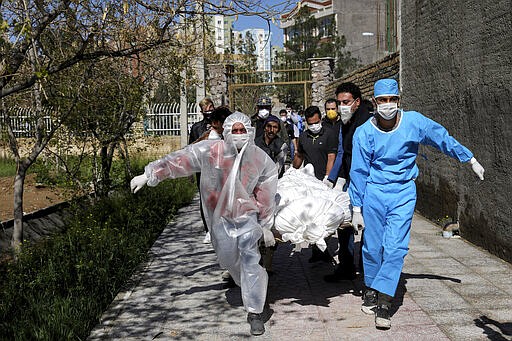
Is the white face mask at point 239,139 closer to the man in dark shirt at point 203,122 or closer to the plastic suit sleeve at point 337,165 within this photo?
the plastic suit sleeve at point 337,165

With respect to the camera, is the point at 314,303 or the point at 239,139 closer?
the point at 239,139

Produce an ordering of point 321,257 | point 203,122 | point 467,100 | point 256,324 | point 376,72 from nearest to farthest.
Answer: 1. point 256,324
2. point 321,257
3. point 467,100
4. point 203,122
5. point 376,72

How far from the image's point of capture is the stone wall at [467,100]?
268 inches

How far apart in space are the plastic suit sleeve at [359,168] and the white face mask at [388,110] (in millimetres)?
237

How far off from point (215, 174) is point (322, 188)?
3.85 ft

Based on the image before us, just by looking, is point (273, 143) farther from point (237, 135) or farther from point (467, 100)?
point (467, 100)

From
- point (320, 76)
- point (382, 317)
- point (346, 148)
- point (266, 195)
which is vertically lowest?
point (382, 317)

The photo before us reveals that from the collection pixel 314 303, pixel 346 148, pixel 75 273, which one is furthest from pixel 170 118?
pixel 314 303

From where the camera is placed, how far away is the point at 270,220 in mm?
5129

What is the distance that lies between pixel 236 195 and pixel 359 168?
3.42ft

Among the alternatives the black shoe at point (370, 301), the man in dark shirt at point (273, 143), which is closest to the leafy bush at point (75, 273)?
the man in dark shirt at point (273, 143)

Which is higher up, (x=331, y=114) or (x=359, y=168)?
(x=331, y=114)

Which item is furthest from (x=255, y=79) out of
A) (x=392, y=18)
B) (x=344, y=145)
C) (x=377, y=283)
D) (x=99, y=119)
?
(x=377, y=283)

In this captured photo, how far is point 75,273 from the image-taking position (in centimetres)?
614
